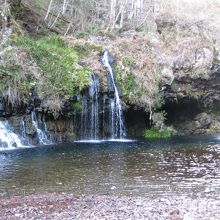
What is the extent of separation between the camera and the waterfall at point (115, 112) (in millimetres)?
24844

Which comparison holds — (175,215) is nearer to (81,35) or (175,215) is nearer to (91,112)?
(91,112)

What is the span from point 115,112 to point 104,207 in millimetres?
15677

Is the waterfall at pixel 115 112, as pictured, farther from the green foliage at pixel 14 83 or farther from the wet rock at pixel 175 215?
the wet rock at pixel 175 215

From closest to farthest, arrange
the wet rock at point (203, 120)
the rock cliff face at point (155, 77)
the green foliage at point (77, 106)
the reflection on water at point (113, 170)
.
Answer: the reflection on water at point (113, 170)
the rock cliff face at point (155, 77)
the green foliage at point (77, 106)
the wet rock at point (203, 120)

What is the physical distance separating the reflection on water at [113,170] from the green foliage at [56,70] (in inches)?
139

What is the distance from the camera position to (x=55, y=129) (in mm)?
23734

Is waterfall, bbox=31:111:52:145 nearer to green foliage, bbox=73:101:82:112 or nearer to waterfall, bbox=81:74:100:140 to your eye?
green foliage, bbox=73:101:82:112

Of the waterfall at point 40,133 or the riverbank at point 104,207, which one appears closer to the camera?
the riverbank at point 104,207

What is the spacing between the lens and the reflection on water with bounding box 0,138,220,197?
11.7 m

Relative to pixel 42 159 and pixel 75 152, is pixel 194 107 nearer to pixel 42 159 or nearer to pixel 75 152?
pixel 75 152

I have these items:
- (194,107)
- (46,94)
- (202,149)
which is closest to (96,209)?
(202,149)

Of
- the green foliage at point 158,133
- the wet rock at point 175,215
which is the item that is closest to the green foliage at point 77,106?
the green foliage at point 158,133

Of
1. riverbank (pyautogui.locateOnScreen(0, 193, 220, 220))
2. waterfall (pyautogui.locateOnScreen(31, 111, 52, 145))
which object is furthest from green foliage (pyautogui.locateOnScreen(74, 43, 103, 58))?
riverbank (pyautogui.locateOnScreen(0, 193, 220, 220))

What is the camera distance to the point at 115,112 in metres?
25.1
